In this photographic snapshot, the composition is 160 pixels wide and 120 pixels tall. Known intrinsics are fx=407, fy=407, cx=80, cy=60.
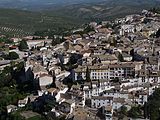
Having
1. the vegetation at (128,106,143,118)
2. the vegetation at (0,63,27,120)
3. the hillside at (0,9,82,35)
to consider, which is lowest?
the hillside at (0,9,82,35)

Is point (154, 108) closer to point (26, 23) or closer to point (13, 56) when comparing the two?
point (13, 56)

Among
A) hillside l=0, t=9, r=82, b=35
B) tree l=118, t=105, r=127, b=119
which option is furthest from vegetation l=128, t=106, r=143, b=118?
hillside l=0, t=9, r=82, b=35

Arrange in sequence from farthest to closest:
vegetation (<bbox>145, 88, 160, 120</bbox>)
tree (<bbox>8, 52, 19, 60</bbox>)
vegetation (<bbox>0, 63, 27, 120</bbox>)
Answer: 1. tree (<bbox>8, 52, 19, 60</bbox>)
2. vegetation (<bbox>0, 63, 27, 120</bbox>)
3. vegetation (<bbox>145, 88, 160, 120</bbox>)

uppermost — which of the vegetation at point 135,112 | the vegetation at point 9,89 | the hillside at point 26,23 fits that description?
the vegetation at point 135,112

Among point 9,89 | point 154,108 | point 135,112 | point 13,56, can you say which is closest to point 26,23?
point 13,56

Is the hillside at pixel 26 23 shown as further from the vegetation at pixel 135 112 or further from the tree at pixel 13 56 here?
the vegetation at pixel 135 112

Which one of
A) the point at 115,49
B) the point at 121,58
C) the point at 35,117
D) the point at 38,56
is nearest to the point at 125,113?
the point at 35,117

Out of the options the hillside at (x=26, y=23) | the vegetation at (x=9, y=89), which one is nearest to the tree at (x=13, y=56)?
the vegetation at (x=9, y=89)

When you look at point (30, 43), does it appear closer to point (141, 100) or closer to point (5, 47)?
point (5, 47)

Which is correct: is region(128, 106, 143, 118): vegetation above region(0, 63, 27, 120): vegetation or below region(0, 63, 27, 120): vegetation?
above

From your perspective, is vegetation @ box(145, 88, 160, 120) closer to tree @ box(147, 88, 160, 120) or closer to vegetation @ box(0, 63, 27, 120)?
tree @ box(147, 88, 160, 120)

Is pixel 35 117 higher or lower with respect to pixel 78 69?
lower
